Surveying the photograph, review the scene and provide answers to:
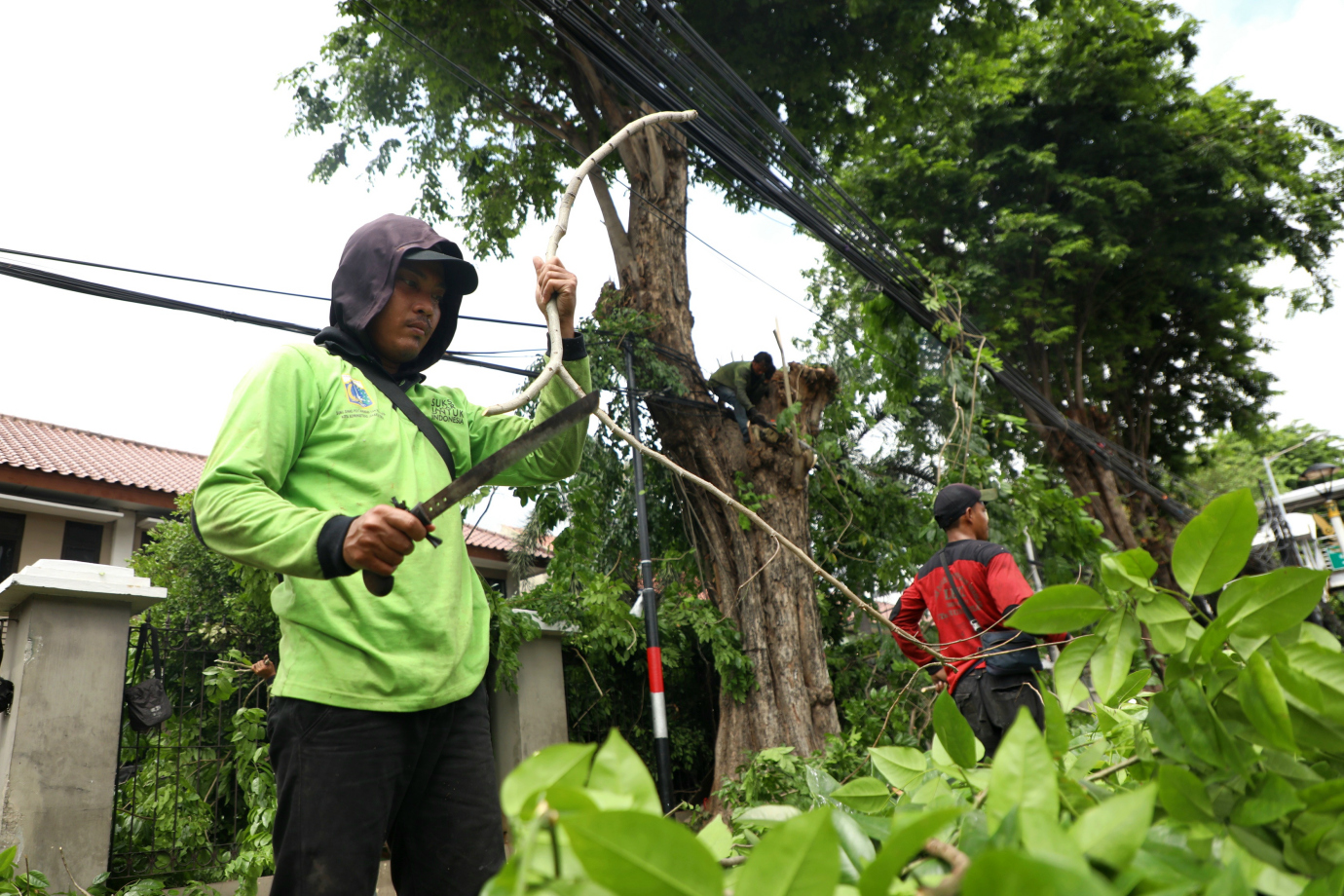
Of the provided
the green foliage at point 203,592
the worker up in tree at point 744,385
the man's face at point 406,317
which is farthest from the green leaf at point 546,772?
the worker up in tree at point 744,385

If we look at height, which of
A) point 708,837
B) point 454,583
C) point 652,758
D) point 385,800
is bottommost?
point 652,758

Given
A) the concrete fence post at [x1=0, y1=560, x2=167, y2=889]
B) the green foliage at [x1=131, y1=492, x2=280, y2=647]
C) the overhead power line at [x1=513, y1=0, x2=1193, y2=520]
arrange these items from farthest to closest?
1. the green foliage at [x1=131, y1=492, x2=280, y2=647]
2. the overhead power line at [x1=513, y1=0, x2=1193, y2=520]
3. the concrete fence post at [x1=0, y1=560, x2=167, y2=889]

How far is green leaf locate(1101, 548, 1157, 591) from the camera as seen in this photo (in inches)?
22.0

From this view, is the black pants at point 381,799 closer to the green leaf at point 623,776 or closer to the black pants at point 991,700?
the green leaf at point 623,776

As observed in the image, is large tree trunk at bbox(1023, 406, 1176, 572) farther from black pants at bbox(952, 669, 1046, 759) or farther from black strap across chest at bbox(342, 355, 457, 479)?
black strap across chest at bbox(342, 355, 457, 479)

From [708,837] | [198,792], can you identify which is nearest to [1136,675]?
[708,837]

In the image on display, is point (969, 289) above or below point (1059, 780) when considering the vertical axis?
above

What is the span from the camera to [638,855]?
33 centimetres

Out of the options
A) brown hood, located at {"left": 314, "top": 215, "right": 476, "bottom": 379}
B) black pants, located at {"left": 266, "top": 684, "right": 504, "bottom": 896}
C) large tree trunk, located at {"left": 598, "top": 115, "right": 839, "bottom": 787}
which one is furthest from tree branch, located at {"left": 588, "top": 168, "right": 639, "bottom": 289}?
black pants, located at {"left": 266, "top": 684, "right": 504, "bottom": 896}

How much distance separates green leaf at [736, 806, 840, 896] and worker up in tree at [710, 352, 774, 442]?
5.68 metres

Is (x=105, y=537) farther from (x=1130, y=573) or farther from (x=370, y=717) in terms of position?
(x=1130, y=573)

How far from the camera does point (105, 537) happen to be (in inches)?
445

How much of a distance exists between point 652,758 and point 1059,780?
5.88 meters

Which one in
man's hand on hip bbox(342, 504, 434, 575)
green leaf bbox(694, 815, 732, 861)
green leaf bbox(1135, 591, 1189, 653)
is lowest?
green leaf bbox(694, 815, 732, 861)
